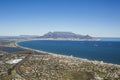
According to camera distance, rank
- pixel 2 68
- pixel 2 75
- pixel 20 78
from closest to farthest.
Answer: pixel 20 78
pixel 2 75
pixel 2 68

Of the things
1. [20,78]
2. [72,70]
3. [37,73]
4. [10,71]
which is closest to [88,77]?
[72,70]

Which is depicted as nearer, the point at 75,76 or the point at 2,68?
the point at 75,76

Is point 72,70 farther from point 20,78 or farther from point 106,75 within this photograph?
point 20,78

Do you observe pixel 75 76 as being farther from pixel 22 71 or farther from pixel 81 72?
pixel 22 71

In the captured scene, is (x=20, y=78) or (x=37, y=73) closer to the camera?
(x=20, y=78)

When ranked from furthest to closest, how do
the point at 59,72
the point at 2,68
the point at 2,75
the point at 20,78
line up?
1. the point at 2,68
2. the point at 59,72
3. the point at 2,75
4. the point at 20,78

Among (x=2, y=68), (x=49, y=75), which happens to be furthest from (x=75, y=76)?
(x=2, y=68)

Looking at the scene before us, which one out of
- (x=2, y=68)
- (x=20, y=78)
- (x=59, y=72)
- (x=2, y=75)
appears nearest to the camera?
(x=20, y=78)
